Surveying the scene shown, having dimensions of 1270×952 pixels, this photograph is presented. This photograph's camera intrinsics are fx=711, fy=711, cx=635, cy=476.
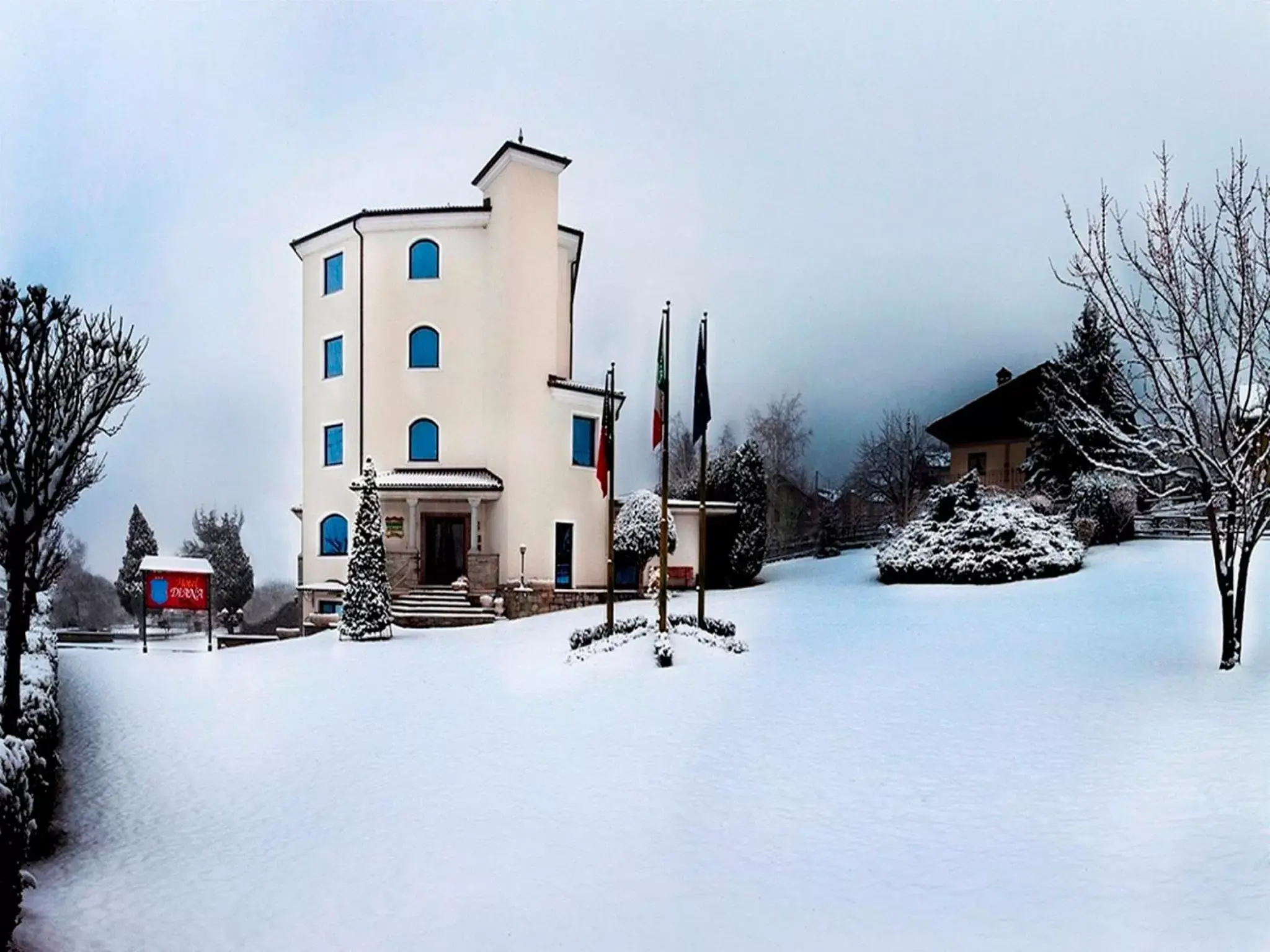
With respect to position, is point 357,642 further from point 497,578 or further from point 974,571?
point 974,571

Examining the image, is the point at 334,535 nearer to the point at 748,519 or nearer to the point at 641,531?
the point at 641,531

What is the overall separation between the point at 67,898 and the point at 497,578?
916 centimetres

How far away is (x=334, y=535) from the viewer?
12711 millimetres

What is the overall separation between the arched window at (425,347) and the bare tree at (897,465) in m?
7.60

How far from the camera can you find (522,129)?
5988 mm

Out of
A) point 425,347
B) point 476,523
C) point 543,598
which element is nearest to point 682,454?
point 543,598

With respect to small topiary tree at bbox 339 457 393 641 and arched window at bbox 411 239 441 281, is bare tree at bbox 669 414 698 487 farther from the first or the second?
arched window at bbox 411 239 441 281

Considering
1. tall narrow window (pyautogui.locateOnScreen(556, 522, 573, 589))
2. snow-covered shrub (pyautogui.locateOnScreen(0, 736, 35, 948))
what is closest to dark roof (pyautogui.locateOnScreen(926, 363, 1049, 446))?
tall narrow window (pyautogui.locateOnScreen(556, 522, 573, 589))

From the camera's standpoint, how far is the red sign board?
259 inches

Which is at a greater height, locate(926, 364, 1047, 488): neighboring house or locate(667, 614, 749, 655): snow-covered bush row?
locate(926, 364, 1047, 488): neighboring house

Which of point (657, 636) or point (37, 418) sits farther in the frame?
point (657, 636)

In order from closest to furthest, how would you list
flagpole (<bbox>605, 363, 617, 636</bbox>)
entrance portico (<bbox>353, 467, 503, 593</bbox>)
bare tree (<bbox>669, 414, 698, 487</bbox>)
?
flagpole (<bbox>605, 363, 617, 636</bbox>)
bare tree (<bbox>669, 414, 698, 487</bbox>)
entrance portico (<bbox>353, 467, 503, 593</bbox>)

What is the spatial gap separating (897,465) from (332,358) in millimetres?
10092

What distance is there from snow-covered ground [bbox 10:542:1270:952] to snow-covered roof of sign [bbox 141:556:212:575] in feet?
3.98
